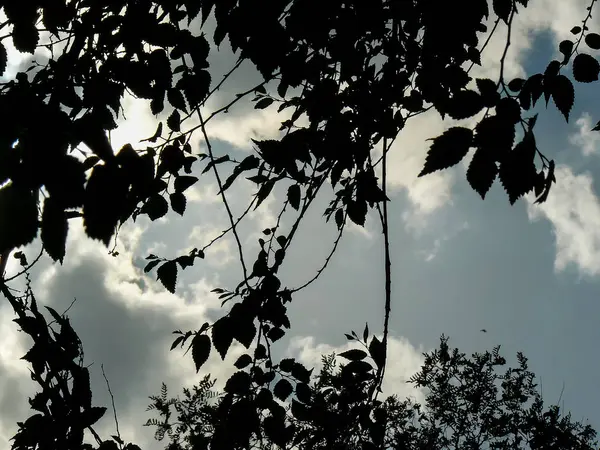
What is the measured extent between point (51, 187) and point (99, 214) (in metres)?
0.08

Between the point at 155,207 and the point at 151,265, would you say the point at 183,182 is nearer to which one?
the point at 155,207

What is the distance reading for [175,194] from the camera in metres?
2.56

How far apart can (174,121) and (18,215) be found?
1.71m

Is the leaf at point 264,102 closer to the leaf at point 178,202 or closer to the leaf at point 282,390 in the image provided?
the leaf at point 178,202

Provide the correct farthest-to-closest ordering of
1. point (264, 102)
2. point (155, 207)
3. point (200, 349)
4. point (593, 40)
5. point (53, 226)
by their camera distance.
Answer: point (264, 102)
point (155, 207)
point (593, 40)
point (200, 349)
point (53, 226)

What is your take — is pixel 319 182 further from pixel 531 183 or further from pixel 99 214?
pixel 99 214

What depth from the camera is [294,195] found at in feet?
8.46

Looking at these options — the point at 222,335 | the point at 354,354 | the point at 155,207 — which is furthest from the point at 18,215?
the point at 354,354

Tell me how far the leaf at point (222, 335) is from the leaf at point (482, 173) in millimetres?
1157

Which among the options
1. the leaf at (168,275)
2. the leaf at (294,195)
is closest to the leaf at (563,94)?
the leaf at (294,195)

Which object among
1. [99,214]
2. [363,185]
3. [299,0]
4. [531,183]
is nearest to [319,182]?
[363,185]

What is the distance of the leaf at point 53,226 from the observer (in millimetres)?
865

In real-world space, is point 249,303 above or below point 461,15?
below

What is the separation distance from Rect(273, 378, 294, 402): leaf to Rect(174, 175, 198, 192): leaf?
0.98 m
